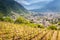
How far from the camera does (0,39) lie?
1472cm

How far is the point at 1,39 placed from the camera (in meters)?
14.7

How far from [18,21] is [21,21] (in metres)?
1.78

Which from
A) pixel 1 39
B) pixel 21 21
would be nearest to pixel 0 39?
pixel 1 39

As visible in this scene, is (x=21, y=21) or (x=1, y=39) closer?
(x=1, y=39)

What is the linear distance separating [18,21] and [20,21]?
128cm

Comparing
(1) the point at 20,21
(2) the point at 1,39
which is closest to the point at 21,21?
(1) the point at 20,21

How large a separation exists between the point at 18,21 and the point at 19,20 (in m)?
0.90

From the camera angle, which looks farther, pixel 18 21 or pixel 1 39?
pixel 18 21

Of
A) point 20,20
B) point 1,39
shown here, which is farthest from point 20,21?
point 1,39

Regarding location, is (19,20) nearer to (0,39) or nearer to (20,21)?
(20,21)

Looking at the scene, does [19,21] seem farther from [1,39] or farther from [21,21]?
[1,39]

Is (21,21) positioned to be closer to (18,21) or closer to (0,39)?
(18,21)

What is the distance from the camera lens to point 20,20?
77.2 metres

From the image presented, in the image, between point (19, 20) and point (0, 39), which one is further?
point (19, 20)
